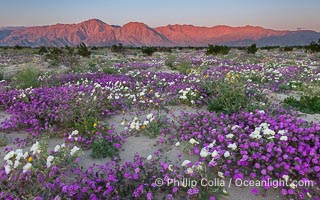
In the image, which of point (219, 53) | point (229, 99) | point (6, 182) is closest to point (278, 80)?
point (229, 99)

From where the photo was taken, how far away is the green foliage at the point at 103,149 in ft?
11.9

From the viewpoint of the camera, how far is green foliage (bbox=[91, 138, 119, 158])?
3625 mm

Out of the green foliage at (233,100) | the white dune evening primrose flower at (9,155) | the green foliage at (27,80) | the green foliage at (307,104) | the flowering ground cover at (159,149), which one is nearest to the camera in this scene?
the flowering ground cover at (159,149)

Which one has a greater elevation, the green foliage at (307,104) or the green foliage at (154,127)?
the green foliage at (307,104)

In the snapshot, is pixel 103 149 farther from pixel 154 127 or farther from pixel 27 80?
Answer: pixel 27 80

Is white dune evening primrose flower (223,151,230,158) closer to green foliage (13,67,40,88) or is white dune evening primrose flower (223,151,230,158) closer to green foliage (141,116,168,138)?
green foliage (141,116,168,138)

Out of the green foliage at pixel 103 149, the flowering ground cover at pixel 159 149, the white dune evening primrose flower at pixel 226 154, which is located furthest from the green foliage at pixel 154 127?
the white dune evening primrose flower at pixel 226 154

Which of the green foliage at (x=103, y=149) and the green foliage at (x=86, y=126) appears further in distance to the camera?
the green foliage at (x=86, y=126)

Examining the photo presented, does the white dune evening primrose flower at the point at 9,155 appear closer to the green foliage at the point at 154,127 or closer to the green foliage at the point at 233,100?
the green foliage at the point at 154,127

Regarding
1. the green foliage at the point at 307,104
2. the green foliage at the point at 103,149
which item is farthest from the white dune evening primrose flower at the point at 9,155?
the green foliage at the point at 307,104

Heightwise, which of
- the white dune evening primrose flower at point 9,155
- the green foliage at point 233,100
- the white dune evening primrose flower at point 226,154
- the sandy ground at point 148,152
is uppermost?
the green foliage at point 233,100

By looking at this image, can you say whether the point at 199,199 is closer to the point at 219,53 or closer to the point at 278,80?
the point at 278,80

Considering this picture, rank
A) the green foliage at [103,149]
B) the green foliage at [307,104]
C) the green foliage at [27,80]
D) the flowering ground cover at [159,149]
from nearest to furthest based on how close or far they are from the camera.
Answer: the flowering ground cover at [159,149] < the green foliage at [103,149] < the green foliage at [307,104] < the green foliage at [27,80]

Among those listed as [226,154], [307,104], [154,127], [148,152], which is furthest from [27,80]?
[307,104]
